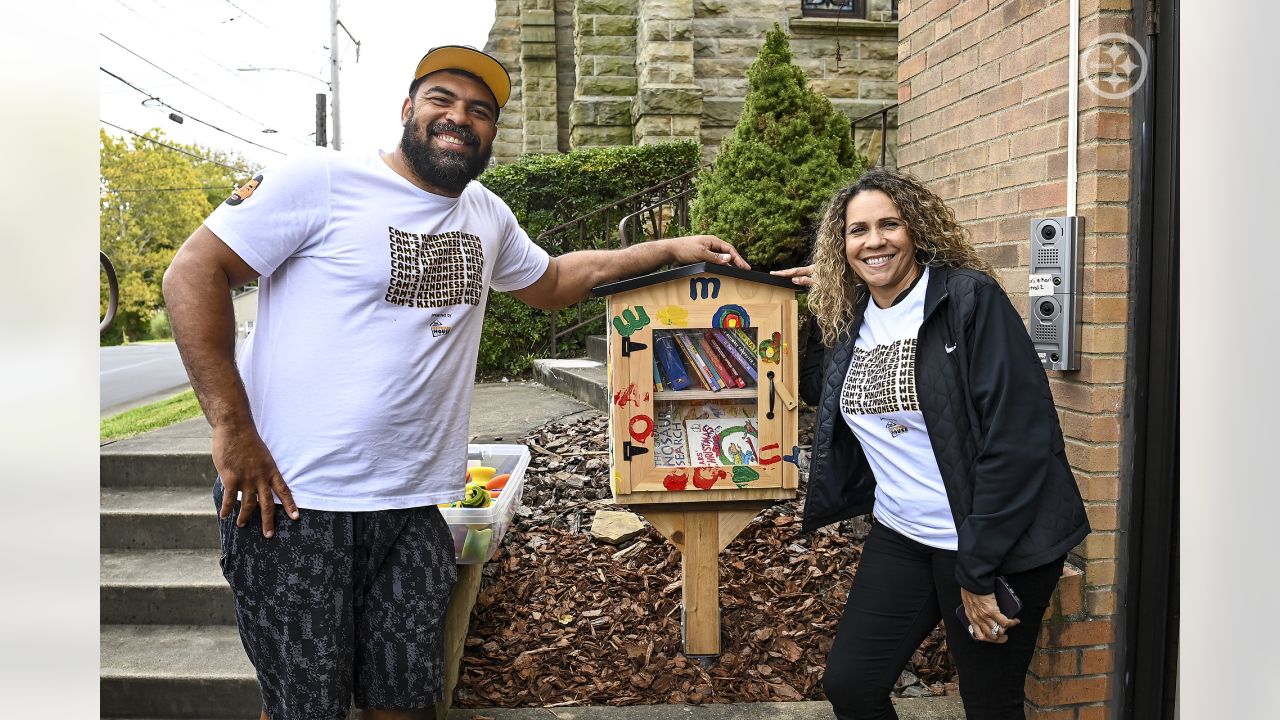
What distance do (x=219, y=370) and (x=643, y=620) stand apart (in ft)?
7.26

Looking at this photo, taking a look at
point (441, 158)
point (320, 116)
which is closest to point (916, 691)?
point (441, 158)

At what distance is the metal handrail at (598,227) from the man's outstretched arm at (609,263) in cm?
581

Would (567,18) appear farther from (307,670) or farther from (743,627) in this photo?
(307,670)

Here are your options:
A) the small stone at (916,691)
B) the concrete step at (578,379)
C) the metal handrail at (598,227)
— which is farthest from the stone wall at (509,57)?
the small stone at (916,691)

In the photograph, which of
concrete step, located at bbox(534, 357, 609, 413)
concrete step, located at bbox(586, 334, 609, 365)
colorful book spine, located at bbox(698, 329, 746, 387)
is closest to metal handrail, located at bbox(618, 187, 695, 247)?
concrete step, located at bbox(586, 334, 609, 365)

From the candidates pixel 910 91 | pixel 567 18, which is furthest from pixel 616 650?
pixel 567 18

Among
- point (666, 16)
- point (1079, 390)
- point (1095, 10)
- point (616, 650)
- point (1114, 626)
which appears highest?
point (666, 16)

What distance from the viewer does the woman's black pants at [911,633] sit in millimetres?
2352

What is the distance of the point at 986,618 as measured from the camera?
2271mm

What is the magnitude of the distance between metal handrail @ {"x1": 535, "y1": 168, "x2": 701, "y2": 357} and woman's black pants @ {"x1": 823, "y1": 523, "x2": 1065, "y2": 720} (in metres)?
6.73

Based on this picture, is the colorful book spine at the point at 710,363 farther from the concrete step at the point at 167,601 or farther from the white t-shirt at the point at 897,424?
the concrete step at the point at 167,601

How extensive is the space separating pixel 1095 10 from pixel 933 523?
176 cm

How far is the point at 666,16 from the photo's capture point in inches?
421

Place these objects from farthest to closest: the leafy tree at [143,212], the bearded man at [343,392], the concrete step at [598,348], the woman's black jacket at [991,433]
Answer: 1. the leafy tree at [143,212]
2. the concrete step at [598,348]
3. the bearded man at [343,392]
4. the woman's black jacket at [991,433]
